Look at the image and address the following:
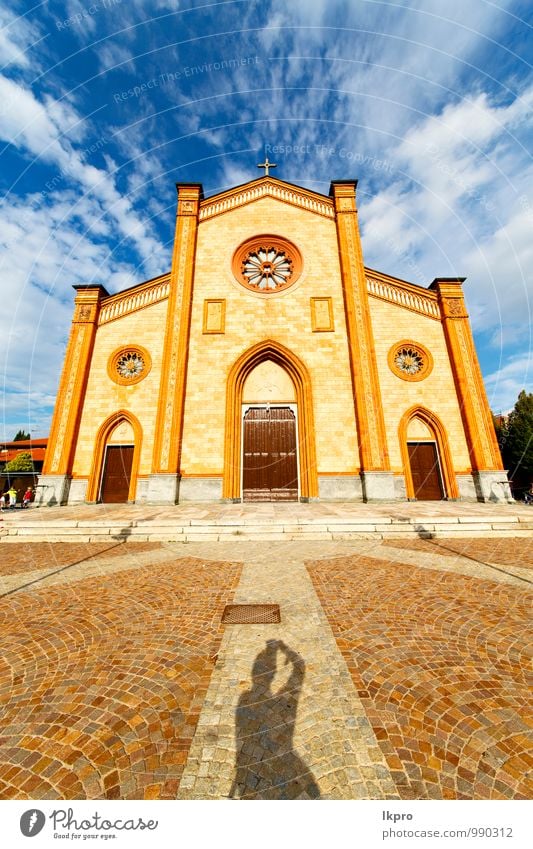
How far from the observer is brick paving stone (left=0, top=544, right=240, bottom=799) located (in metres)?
1.76

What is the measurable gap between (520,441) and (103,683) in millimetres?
31165

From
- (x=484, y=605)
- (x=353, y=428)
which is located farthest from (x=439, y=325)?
(x=484, y=605)

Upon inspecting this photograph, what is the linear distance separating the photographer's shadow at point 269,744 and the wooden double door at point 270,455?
1069 centimetres

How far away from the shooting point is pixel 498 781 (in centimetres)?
169

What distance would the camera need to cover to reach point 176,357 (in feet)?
45.2

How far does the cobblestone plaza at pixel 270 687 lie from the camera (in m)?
1.73

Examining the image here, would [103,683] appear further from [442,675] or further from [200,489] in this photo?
[200,489]

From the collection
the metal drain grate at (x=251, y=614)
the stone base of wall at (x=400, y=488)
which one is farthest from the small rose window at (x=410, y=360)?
the metal drain grate at (x=251, y=614)
